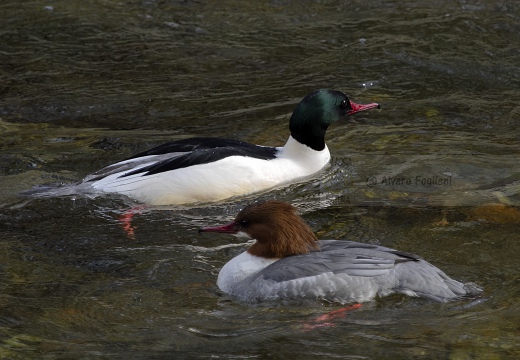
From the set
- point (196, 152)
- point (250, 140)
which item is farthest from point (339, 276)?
point (250, 140)

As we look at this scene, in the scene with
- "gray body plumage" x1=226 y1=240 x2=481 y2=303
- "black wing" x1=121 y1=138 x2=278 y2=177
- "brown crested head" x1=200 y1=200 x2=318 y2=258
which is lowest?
"gray body plumage" x1=226 y1=240 x2=481 y2=303

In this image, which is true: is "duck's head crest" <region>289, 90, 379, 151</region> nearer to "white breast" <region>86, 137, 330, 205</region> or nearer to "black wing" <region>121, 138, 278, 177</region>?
"black wing" <region>121, 138, 278, 177</region>

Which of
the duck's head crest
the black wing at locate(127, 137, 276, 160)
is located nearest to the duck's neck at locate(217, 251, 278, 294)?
the black wing at locate(127, 137, 276, 160)

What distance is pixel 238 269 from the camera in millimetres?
6902

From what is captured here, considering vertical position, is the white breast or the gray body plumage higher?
the white breast

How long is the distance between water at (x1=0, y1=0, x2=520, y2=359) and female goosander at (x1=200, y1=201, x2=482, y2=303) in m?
0.11

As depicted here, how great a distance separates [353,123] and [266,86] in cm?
144

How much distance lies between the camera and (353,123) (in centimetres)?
1113

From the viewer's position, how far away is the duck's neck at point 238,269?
6.86m

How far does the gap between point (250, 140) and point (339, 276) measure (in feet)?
13.8

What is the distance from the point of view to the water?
6168 mm

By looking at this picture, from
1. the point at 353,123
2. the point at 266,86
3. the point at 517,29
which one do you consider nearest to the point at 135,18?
the point at 266,86

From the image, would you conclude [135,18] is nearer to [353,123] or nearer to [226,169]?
[353,123]

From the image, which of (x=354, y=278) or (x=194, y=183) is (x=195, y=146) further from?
(x=354, y=278)
